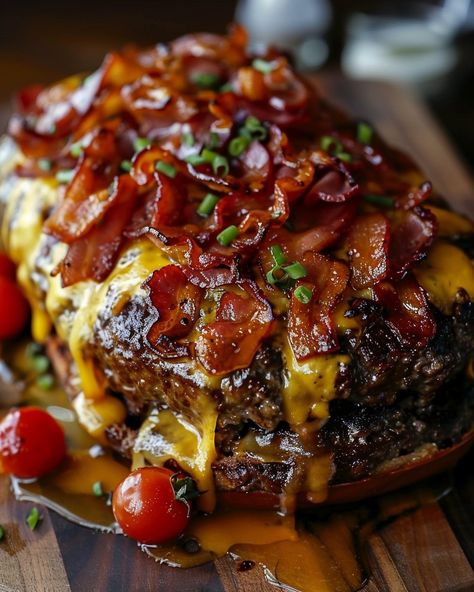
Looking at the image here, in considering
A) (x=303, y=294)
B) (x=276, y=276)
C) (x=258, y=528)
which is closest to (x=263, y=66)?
(x=276, y=276)

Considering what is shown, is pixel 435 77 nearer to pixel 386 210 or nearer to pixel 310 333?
pixel 386 210

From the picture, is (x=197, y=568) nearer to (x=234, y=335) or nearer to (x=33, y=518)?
(x=33, y=518)

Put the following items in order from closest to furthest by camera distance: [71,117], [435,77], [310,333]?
[310,333], [71,117], [435,77]

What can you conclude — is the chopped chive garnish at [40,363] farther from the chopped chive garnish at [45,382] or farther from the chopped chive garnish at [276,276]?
the chopped chive garnish at [276,276]

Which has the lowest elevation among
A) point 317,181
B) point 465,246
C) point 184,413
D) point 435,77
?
point 435,77

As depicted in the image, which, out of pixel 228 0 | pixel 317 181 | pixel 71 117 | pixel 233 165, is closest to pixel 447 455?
pixel 317 181

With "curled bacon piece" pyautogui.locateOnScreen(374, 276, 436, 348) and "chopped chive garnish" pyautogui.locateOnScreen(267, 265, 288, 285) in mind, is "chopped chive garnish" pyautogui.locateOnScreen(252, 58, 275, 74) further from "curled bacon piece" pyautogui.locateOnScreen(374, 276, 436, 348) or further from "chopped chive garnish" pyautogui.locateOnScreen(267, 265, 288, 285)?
"curled bacon piece" pyautogui.locateOnScreen(374, 276, 436, 348)
